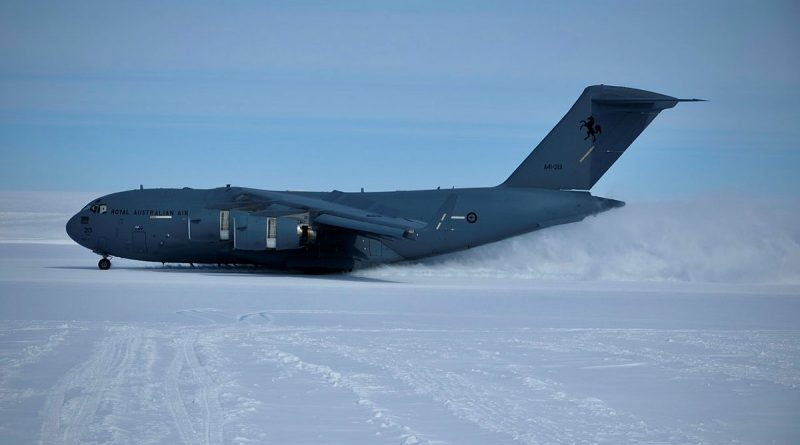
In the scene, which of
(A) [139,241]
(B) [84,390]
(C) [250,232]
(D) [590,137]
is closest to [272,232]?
(C) [250,232]

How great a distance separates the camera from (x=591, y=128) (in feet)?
71.5

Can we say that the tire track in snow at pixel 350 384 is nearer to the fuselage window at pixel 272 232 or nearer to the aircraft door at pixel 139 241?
the fuselage window at pixel 272 232

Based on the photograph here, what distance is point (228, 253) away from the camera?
2228 centimetres

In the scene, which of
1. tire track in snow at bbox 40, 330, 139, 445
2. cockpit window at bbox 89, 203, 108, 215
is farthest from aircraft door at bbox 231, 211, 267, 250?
tire track in snow at bbox 40, 330, 139, 445

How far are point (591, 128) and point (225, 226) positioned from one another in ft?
28.6

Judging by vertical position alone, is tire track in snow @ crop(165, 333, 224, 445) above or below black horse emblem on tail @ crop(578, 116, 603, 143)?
below

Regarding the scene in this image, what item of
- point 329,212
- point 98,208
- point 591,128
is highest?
point 591,128

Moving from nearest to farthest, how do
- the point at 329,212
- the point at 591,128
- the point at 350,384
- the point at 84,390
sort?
the point at 84,390 < the point at 350,384 < the point at 329,212 < the point at 591,128

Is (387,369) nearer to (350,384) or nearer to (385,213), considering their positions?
(350,384)

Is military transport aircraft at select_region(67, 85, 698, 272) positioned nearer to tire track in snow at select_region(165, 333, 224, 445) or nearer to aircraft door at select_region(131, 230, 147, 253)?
aircraft door at select_region(131, 230, 147, 253)

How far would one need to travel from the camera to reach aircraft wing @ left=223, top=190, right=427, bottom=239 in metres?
19.7

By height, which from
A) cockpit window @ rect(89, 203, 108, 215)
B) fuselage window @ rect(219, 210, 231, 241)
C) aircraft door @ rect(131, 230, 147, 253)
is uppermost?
cockpit window @ rect(89, 203, 108, 215)

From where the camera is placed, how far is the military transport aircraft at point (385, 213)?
843 inches

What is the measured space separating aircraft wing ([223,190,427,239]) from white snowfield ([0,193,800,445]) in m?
1.25
